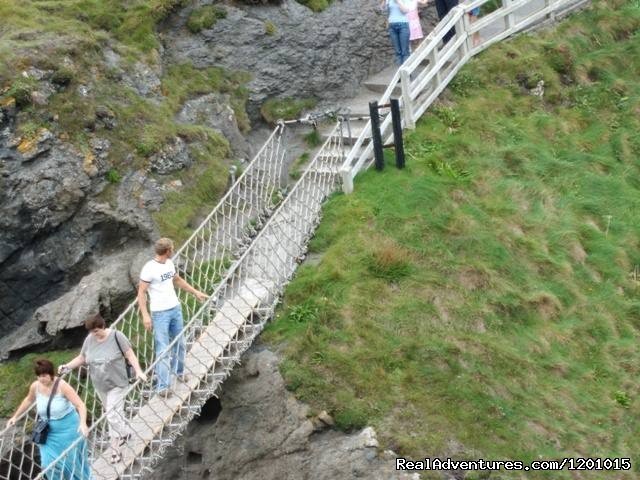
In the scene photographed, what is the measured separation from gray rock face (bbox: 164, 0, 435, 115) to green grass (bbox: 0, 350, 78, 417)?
5749 millimetres

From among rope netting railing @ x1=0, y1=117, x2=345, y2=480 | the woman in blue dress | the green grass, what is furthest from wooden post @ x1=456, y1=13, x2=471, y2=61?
the woman in blue dress

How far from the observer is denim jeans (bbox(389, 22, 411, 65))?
47.6ft

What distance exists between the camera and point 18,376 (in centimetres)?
1086

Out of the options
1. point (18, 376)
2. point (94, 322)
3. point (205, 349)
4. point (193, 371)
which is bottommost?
point (18, 376)

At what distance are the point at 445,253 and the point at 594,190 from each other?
3485 mm

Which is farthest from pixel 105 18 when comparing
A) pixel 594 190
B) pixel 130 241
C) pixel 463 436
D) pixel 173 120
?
pixel 463 436

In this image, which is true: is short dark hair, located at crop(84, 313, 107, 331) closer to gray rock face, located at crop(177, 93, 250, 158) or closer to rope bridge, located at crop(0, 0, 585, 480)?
rope bridge, located at crop(0, 0, 585, 480)

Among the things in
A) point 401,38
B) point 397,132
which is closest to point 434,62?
point 401,38

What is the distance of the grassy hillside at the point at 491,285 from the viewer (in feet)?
31.1

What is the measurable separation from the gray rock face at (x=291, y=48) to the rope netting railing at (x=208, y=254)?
→ 1.90m

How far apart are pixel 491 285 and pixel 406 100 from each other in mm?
3730

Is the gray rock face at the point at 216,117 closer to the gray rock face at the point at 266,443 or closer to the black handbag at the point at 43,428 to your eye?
the gray rock face at the point at 266,443

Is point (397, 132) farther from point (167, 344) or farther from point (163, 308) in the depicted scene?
point (167, 344)

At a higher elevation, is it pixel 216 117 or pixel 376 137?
pixel 216 117
